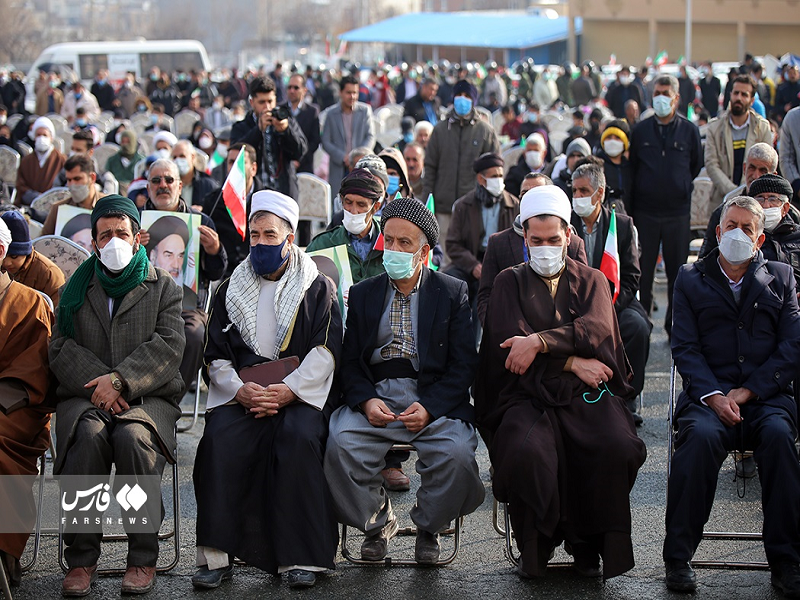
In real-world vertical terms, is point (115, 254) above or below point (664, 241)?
above

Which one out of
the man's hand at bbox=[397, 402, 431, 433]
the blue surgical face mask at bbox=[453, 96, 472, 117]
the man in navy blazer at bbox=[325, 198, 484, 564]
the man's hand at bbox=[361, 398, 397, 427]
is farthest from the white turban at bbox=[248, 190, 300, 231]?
the blue surgical face mask at bbox=[453, 96, 472, 117]

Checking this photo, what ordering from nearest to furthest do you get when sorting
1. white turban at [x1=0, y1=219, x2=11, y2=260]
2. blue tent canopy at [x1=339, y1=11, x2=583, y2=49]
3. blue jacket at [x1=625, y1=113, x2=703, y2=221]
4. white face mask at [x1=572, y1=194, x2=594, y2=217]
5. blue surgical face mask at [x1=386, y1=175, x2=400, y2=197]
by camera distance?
white turban at [x1=0, y1=219, x2=11, y2=260], white face mask at [x1=572, y1=194, x2=594, y2=217], blue surgical face mask at [x1=386, y1=175, x2=400, y2=197], blue jacket at [x1=625, y1=113, x2=703, y2=221], blue tent canopy at [x1=339, y1=11, x2=583, y2=49]

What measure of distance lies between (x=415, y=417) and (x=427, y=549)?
0.64 meters

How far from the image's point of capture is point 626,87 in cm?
2267

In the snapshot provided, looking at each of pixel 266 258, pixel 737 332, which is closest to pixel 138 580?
pixel 266 258

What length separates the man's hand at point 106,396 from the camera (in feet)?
17.1

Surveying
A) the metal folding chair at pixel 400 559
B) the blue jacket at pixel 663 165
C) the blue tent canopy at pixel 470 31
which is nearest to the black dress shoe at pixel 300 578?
the metal folding chair at pixel 400 559

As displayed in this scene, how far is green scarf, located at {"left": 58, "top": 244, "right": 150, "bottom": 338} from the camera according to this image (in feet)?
17.7

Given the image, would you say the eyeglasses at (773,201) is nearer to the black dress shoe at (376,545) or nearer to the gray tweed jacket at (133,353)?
the black dress shoe at (376,545)

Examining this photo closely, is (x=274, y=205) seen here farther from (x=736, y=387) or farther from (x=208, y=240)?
(x=736, y=387)

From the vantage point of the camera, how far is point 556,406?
Answer: 522cm

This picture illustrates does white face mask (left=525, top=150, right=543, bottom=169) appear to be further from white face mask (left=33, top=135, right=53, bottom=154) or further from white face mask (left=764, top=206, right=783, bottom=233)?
white face mask (left=33, top=135, right=53, bottom=154)

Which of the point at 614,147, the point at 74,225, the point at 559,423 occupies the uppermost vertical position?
the point at 614,147

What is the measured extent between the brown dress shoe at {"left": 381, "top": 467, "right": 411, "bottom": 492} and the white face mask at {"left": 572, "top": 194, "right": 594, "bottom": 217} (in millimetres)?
2190
